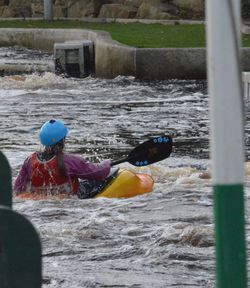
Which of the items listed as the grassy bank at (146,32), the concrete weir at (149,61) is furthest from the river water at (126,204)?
the grassy bank at (146,32)

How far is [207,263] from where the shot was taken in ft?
21.2

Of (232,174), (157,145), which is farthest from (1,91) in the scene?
(232,174)

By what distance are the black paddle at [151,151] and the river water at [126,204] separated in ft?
0.78

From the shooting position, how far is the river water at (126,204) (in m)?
6.37

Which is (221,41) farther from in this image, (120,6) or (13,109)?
(120,6)

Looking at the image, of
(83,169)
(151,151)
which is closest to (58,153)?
(83,169)

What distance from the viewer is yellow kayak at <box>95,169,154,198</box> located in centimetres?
852

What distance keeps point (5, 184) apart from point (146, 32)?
1807 cm

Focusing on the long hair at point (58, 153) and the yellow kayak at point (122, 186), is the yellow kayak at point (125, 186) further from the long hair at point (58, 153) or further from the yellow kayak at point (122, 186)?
the long hair at point (58, 153)

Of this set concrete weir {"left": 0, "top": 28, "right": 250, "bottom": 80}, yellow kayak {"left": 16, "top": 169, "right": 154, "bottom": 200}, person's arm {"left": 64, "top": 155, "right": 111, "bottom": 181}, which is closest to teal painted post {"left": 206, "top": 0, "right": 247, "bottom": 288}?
person's arm {"left": 64, "top": 155, "right": 111, "bottom": 181}

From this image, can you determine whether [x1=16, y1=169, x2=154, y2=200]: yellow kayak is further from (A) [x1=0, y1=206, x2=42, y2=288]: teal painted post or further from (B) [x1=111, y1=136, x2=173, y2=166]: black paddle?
(A) [x1=0, y1=206, x2=42, y2=288]: teal painted post

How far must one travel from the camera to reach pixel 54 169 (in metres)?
7.98

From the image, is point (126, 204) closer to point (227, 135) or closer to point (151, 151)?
point (151, 151)

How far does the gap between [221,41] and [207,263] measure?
12.8 feet
